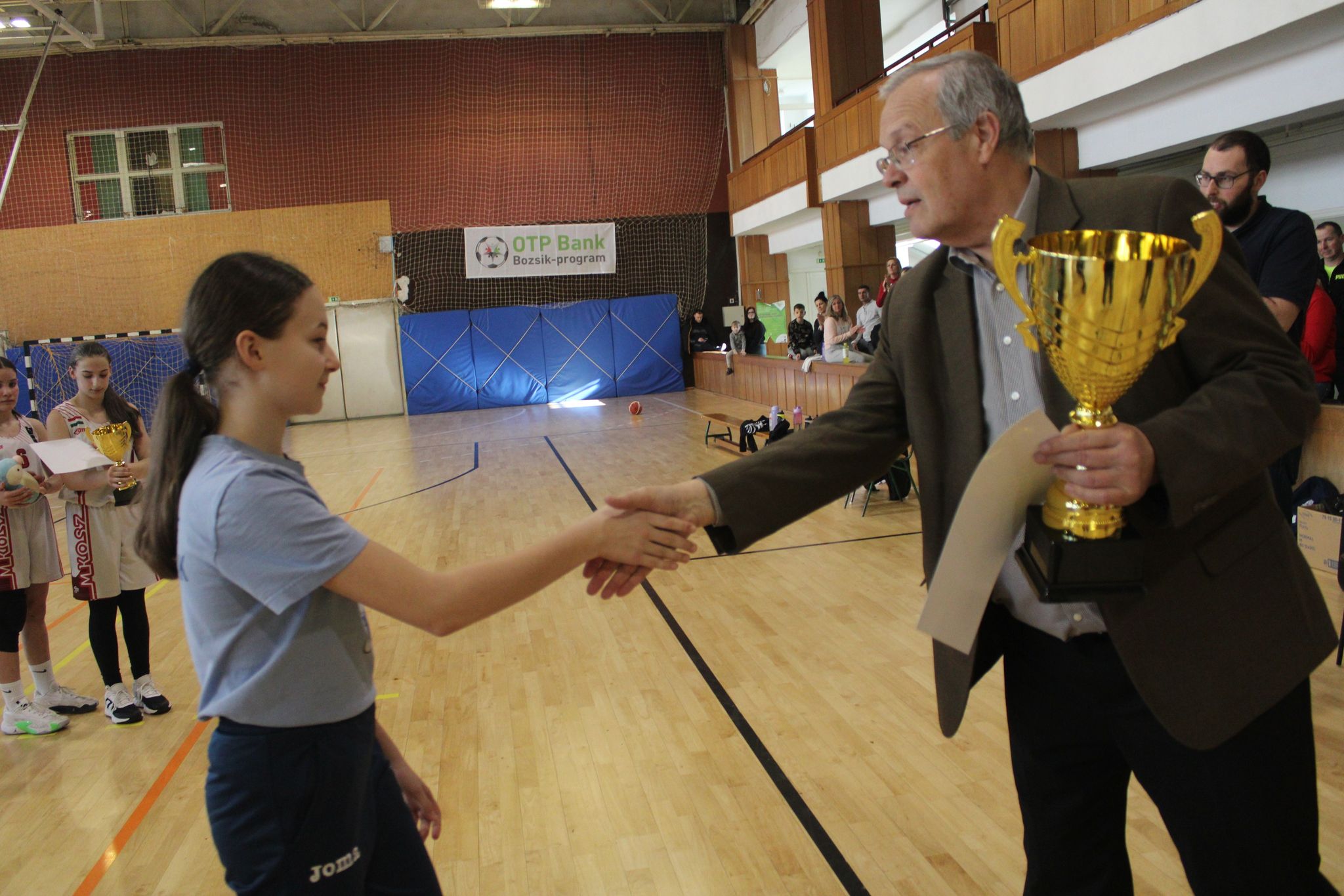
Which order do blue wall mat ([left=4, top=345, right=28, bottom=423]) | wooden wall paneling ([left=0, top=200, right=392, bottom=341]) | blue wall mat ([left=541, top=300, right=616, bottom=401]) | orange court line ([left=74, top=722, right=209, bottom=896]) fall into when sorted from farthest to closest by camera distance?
blue wall mat ([left=541, top=300, right=616, bottom=401]), wooden wall paneling ([left=0, top=200, right=392, bottom=341]), blue wall mat ([left=4, top=345, right=28, bottom=423]), orange court line ([left=74, top=722, right=209, bottom=896])

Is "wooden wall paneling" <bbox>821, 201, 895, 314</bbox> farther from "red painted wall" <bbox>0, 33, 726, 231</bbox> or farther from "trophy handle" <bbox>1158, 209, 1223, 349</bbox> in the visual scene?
"trophy handle" <bbox>1158, 209, 1223, 349</bbox>

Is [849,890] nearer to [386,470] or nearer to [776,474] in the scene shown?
[776,474]

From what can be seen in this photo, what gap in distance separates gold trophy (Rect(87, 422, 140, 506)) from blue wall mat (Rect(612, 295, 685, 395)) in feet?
49.4

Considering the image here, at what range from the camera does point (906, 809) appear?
9.07ft

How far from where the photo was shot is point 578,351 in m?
18.7

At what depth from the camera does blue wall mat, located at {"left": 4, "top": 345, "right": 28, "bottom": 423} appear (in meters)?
15.7

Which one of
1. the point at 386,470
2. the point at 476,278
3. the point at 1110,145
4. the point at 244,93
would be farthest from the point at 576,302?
the point at 1110,145

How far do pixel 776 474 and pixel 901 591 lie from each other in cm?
362

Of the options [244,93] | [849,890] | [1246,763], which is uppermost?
[244,93]

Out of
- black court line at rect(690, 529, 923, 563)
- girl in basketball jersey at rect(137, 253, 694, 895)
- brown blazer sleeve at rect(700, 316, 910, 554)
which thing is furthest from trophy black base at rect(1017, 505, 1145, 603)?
black court line at rect(690, 529, 923, 563)

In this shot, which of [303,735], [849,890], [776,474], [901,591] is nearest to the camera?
[303,735]

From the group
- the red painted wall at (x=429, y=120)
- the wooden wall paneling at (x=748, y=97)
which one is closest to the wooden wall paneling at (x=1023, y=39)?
the wooden wall paneling at (x=748, y=97)

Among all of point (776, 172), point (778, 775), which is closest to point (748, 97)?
point (776, 172)

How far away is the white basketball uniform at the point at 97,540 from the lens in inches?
153
